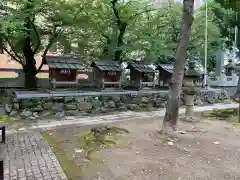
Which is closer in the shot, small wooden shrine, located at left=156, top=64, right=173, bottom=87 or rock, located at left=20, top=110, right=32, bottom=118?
rock, located at left=20, top=110, right=32, bottom=118

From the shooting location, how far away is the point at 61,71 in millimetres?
8609

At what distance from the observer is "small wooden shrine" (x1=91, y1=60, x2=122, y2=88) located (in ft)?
30.4

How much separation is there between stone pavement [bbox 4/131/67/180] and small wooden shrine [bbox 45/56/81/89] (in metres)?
3.07

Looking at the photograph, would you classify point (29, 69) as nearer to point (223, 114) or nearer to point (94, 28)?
point (94, 28)

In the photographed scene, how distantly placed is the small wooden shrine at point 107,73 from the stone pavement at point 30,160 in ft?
12.9

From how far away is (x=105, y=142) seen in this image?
554 centimetres

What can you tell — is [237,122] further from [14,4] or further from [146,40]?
[14,4]

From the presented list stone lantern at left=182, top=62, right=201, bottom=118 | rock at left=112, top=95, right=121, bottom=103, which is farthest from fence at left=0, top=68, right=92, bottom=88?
stone lantern at left=182, top=62, right=201, bottom=118

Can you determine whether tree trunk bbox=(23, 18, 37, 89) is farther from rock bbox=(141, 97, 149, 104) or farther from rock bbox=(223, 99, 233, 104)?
rock bbox=(223, 99, 233, 104)

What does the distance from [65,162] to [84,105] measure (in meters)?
4.65

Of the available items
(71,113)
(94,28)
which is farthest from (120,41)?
(71,113)

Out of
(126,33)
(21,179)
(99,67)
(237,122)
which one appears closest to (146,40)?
(126,33)

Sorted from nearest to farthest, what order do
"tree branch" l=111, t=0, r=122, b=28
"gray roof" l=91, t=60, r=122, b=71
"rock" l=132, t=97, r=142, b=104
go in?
"gray roof" l=91, t=60, r=122, b=71 → "tree branch" l=111, t=0, r=122, b=28 → "rock" l=132, t=97, r=142, b=104

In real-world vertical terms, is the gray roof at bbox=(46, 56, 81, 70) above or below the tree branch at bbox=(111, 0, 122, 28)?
below
